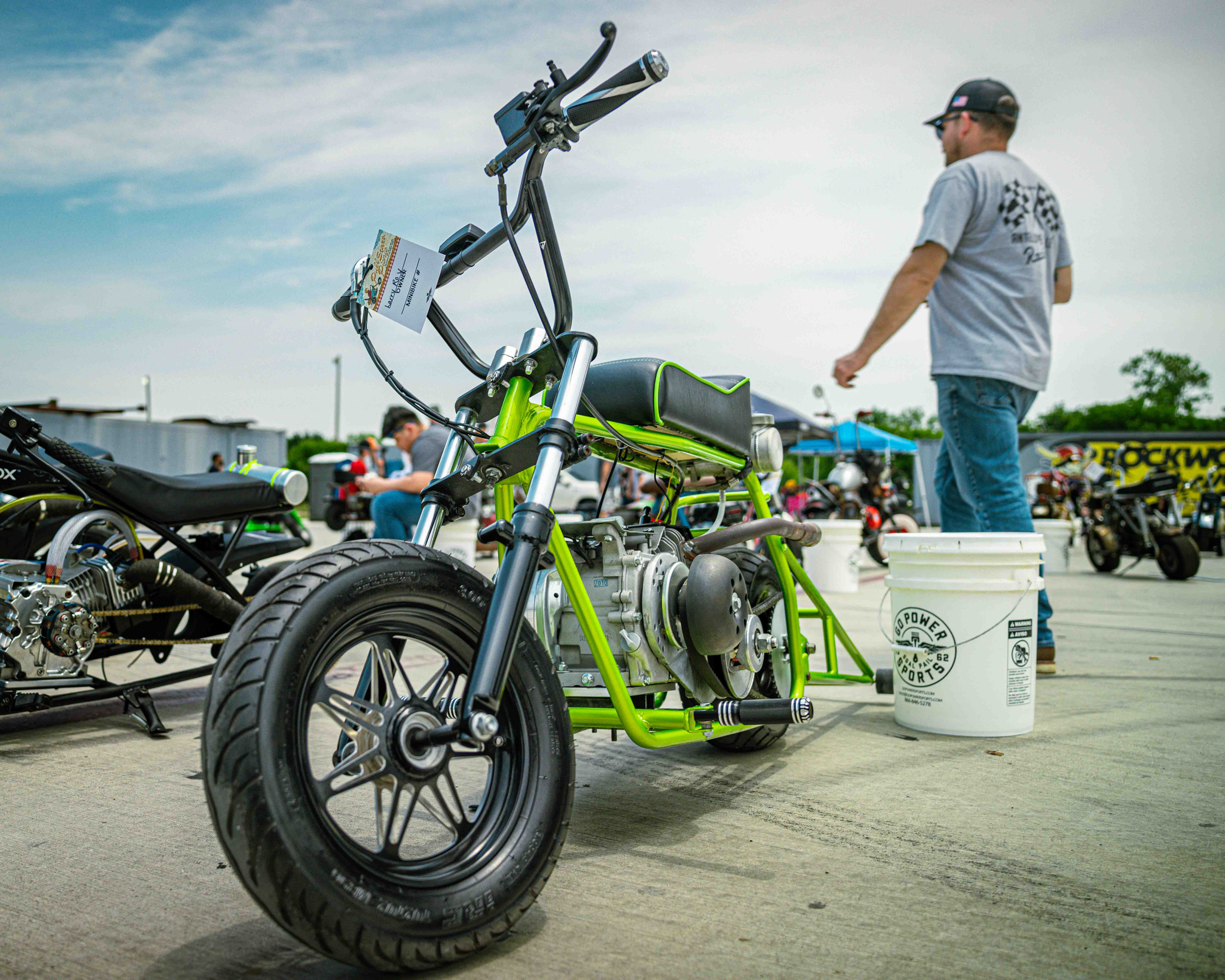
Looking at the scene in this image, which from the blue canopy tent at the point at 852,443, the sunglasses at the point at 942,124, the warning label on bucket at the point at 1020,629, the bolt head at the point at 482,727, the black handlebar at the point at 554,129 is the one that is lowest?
the warning label on bucket at the point at 1020,629

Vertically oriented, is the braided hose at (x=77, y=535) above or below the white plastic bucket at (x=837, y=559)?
above

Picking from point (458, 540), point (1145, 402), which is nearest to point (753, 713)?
point (458, 540)

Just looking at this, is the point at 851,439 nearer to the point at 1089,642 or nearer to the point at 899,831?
the point at 1089,642

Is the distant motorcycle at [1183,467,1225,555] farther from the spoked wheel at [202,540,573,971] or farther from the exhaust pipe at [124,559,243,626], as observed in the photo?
the spoked wheel at [202,540,573,971]

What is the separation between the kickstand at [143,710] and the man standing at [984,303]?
2.86 meters

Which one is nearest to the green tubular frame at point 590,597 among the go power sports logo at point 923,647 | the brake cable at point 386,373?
the brake cable at point 386,373

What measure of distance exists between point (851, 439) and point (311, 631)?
52.7ft

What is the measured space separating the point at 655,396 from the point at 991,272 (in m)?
2.36

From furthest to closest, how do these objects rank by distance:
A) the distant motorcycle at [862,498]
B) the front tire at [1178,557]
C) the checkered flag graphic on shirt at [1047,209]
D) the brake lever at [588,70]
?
the distant motorcycle at [862,498] < the front tire at [1178,557] < the checkered flag graphic on shirt at [1047,209] < the brake lever at [588,70]

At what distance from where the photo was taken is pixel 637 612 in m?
2.23

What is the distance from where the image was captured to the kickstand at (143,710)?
3236 mm

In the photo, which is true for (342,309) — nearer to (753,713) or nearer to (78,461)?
(753,713)

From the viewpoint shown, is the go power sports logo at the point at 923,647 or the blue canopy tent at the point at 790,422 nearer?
the go power sports logo at the point at 923,647

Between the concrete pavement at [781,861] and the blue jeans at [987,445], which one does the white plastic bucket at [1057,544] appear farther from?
the concrete pavement at [781,861]
